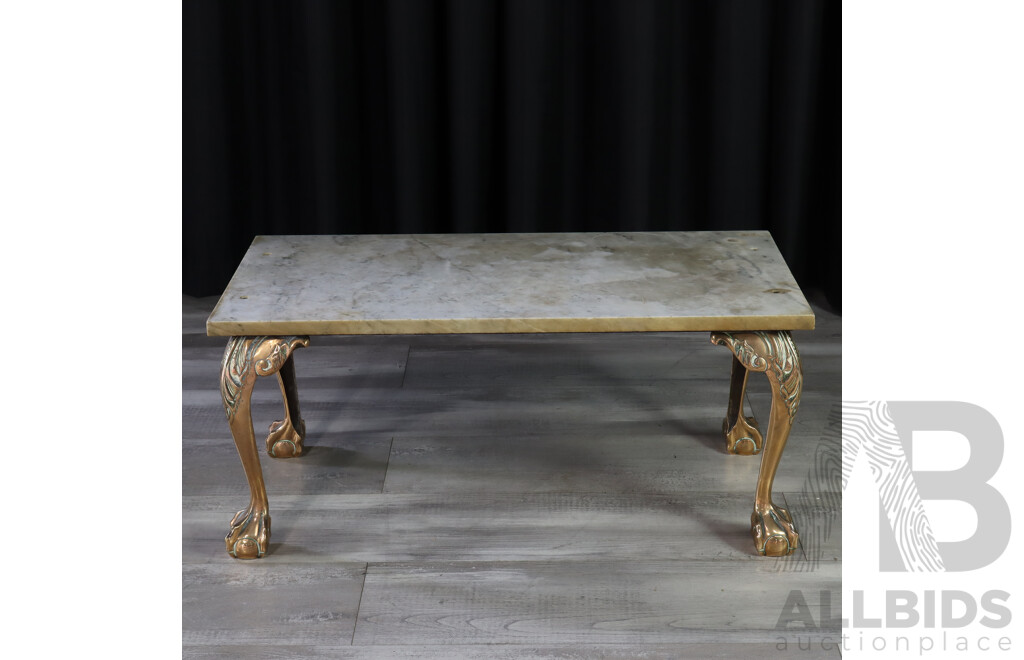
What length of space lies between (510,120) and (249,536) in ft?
4.84

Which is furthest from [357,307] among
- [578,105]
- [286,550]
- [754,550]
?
[578,105]

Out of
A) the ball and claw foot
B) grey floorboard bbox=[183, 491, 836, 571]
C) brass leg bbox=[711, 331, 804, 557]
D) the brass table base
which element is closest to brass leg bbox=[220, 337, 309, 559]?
the brass table base

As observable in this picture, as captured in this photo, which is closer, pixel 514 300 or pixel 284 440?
pixel 514 300

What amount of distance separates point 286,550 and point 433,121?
56.2 inches

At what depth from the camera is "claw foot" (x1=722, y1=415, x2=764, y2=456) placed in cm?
247

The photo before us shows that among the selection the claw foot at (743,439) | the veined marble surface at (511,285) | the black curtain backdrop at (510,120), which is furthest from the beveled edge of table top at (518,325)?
the black curtain backdrop at (510,120)

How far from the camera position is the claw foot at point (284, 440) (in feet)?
8.14

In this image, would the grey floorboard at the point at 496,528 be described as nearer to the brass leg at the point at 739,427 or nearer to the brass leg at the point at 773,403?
the brass leg at the point at 773,403

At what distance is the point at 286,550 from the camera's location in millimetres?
2162

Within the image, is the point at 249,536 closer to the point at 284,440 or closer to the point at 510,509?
the point at 284,440

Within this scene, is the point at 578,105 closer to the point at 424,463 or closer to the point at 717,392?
the point at 717,392

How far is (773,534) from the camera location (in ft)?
6.95

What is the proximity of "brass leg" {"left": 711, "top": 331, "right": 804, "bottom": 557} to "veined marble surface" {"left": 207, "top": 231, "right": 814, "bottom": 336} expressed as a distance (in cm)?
4

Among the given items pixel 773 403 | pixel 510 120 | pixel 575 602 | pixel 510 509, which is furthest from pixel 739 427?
pixel 510 120
